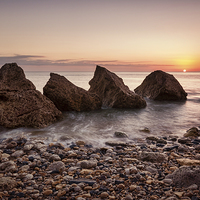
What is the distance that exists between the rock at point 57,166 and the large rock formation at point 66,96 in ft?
18.2

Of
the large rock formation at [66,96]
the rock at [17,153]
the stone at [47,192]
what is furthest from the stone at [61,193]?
the large rock formation at [66,96]

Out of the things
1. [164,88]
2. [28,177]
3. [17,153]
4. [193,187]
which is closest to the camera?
[193,187]

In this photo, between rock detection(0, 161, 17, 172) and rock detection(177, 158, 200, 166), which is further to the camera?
rock detection(177, 158, 200, 166)

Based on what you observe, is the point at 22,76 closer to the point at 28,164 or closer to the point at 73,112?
the point at 73,112

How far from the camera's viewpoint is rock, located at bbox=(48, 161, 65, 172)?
139 inches

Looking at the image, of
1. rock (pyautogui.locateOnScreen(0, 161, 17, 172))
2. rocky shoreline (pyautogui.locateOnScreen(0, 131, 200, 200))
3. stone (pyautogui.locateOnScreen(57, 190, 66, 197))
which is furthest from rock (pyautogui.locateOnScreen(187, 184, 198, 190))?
rock (pyautogui.locateOnScreen(0, 161, 17, 172))

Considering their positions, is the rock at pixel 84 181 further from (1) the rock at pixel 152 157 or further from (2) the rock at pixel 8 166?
(1) the rock at pixel 152 157

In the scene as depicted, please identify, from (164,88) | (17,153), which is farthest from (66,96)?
(164,88)

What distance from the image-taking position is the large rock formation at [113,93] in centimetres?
1014

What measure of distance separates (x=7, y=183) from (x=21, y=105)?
4.51 m

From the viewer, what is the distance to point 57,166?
358cm

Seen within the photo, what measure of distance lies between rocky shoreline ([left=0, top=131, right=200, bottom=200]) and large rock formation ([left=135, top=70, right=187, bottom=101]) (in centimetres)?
814

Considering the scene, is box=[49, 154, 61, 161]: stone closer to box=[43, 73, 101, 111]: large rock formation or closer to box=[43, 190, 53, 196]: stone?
box=[43, 190, 53, 196]: stone

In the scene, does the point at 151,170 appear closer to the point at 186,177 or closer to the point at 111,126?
the point at 186,177
